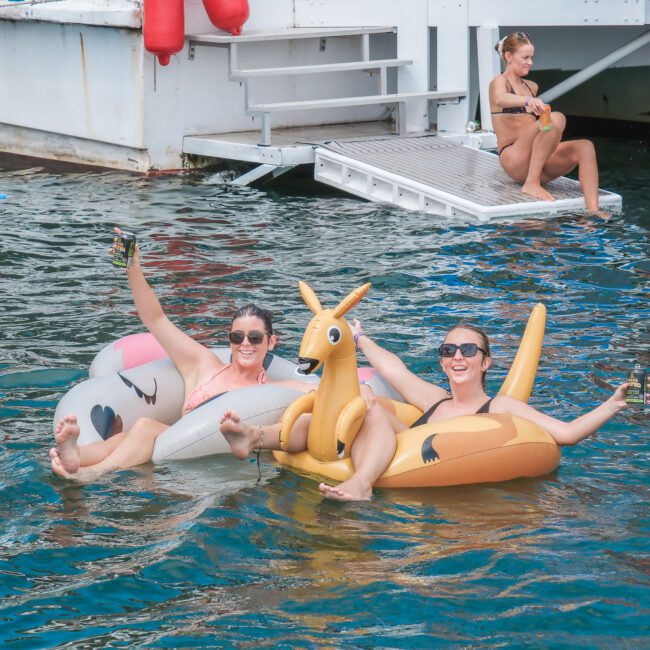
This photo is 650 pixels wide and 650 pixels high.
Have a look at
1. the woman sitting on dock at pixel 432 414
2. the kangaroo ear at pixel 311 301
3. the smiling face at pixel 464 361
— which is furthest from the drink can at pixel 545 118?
the kangaroo ear at pixel 311 301

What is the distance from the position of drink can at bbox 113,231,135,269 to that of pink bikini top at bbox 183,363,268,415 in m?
0.67

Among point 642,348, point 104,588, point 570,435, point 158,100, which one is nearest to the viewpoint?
point 104,588

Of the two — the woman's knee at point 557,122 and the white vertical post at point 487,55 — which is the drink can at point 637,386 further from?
the white vertical post at point 487,55

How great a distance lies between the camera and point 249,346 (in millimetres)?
5578

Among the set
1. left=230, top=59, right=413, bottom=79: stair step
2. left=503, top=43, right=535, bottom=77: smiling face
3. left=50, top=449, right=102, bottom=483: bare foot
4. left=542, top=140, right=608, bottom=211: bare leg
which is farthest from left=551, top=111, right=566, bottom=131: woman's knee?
left=50, top=449, right=102, bottom=483: bare foot

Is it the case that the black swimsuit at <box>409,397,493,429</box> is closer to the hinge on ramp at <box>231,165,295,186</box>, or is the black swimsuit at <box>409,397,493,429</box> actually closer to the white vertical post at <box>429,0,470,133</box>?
the hinge on ramp at <box>231,165,295,186</box>

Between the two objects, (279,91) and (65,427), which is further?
(279,91)

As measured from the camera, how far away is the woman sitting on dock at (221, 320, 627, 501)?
4.91 metres

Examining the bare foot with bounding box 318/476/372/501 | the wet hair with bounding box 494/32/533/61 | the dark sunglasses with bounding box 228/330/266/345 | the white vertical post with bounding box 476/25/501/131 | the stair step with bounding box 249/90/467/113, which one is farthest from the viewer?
the white vertical post with bounding box 476/25/501/131

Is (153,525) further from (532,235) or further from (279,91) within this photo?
(279,91)

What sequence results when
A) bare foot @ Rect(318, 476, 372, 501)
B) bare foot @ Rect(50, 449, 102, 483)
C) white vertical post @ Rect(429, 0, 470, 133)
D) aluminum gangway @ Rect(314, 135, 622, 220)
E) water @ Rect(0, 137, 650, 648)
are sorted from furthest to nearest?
1. white vertical post @ Rect(429, 0, 470, 133)
2. aluminum gangway @ Rect(314, 135, 622, 220)
3. bare foot @ Rect(50, 449, 102, 483)
4. bare foot @ Rect(318, 476, 372, 501)
5. water @ Rect(0, 137, 650, 648)

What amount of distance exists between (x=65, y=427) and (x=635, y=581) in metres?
2.30

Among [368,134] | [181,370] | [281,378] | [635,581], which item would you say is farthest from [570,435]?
[368,134]

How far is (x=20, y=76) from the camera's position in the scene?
1262 centimetres
